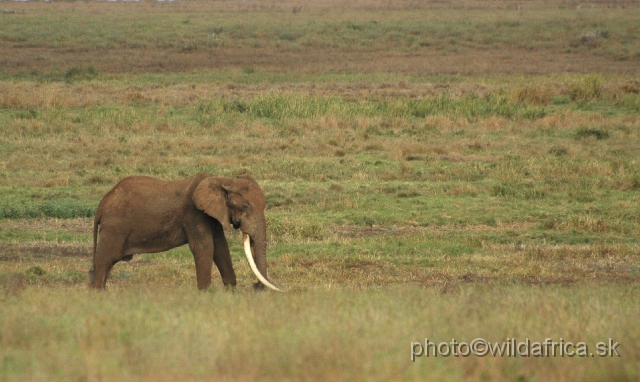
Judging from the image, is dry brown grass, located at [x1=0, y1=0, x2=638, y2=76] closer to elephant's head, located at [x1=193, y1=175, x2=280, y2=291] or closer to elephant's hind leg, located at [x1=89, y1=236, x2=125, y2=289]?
elephant's hind leg, located at [x1=89, y1=236, x2=125, y2=289]

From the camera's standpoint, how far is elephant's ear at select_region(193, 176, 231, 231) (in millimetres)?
8508

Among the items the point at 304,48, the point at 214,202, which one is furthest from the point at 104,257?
the point at 304,48

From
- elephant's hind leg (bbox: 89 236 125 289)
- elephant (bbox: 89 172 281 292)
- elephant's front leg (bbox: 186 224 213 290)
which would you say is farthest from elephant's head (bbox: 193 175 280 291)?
elephant's hind leg (bbox: 89 236 125 289)

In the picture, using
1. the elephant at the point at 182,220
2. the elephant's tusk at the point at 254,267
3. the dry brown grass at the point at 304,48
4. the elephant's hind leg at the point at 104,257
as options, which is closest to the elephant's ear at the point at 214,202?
the elephant at the point at 182,220

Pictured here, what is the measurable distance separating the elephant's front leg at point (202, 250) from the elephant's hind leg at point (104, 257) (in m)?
0.73

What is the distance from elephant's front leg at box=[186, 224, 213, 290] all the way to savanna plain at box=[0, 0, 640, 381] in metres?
0.19

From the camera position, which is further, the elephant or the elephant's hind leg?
the elephant's hind leg

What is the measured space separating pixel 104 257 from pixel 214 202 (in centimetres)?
130

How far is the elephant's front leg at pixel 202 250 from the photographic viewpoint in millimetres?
8570

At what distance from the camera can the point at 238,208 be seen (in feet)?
28.2

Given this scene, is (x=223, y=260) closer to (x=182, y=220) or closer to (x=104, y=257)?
(x=182, y=220)

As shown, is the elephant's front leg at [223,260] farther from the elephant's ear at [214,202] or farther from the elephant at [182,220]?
the elephant's ear at [214,202]

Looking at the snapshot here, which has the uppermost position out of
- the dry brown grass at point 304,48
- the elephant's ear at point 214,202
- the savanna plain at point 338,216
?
the elephant's ear at point 214,202

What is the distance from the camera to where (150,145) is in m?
20.0
